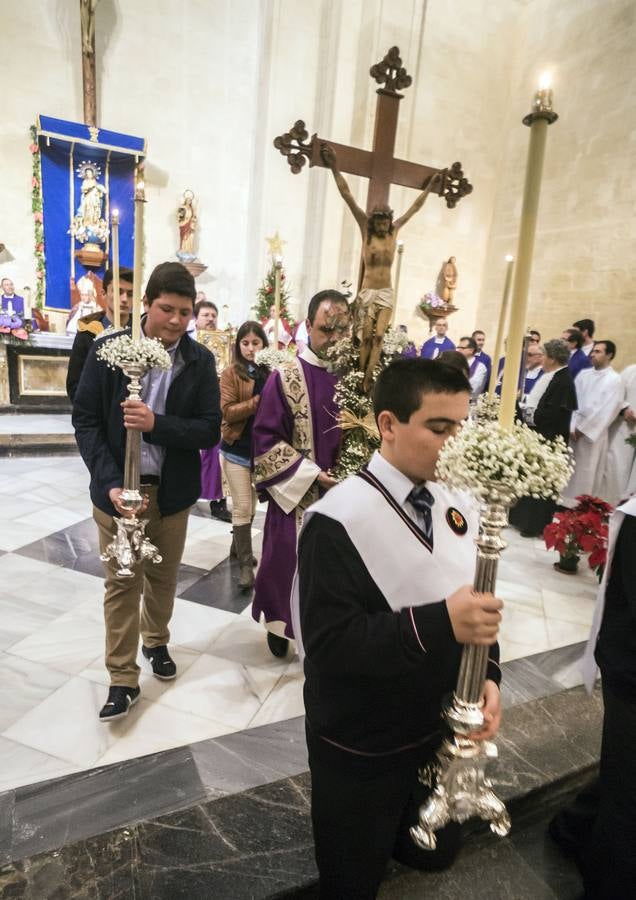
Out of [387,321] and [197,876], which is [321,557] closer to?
[197,876]

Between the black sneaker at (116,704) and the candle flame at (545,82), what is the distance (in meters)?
2.45

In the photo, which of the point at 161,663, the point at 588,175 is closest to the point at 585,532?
the point at 161,663

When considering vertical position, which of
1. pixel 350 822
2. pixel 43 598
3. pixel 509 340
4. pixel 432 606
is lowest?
pixel 43 598

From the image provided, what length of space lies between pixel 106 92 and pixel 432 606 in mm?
12539

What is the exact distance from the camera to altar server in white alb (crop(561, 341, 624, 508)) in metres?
6.06

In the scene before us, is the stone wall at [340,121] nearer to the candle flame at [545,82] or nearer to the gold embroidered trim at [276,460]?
the gold embroidered trim at [276,460]

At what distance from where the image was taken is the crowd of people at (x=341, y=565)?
1131 millimetres

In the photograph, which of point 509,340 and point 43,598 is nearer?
point 509,340

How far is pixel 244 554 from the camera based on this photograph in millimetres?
3732

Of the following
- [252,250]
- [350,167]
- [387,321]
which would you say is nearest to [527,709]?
[387,321]

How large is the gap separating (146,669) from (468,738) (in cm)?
218

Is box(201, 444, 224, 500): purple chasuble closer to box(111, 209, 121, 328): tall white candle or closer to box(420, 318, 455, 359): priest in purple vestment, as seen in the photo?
box(111, 209, 121, 328): tall white candle

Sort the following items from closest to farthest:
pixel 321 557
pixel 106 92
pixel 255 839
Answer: pixel 321 557
pixel 255 839
pixel 106 92

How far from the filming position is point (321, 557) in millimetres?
1150
